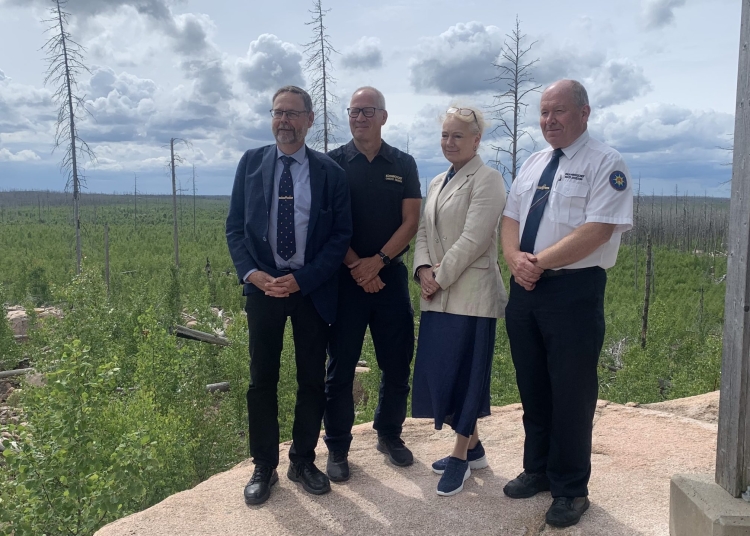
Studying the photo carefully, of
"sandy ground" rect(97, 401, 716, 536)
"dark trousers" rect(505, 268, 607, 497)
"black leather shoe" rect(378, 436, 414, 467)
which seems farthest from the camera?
"black leather shoe" rect(378, 436, 414, 467)

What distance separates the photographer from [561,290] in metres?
2.88

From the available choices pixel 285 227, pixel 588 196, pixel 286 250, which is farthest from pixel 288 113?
pixel 588 196

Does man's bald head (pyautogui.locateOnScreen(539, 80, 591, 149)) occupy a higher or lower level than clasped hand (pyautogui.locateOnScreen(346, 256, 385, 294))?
higher

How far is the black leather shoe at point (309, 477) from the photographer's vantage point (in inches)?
132

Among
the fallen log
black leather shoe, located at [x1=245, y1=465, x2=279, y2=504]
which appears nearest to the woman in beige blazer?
black leather shoe, located at [x1=245, y1=465, x2=279, y2=504]

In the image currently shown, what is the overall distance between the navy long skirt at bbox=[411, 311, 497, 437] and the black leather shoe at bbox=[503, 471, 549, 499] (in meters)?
0.36

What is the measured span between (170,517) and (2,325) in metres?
7.62

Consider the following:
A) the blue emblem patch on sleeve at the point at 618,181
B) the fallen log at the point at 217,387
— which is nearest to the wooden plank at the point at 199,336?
the fallen log at the point at 217,387

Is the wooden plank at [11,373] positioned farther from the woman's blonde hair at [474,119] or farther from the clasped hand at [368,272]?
the woman's blonde hair at [474,119]

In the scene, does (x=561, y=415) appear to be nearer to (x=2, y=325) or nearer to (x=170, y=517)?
(x=170, y=517)

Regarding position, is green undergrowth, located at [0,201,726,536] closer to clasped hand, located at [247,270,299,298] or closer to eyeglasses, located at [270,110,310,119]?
clasped hand, located at [247,270,299,298]

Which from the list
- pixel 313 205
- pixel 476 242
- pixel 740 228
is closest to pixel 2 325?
pixel 313 205

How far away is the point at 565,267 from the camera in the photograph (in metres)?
2.87

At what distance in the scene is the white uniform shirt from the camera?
274 cm
